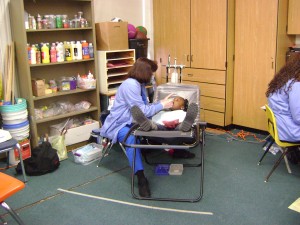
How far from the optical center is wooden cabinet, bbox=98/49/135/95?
412 centimetres

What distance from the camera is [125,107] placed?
3.12 m

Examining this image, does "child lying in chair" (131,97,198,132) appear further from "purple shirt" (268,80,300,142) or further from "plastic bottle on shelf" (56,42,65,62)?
"plastic bottle on shelf" (56,42,65,62)

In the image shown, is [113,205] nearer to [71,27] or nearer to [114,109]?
[114,109]

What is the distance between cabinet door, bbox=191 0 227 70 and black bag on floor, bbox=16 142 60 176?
7.67 feet

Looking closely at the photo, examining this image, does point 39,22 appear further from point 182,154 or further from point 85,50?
point 182,154

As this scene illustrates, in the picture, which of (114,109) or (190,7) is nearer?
(114,109)

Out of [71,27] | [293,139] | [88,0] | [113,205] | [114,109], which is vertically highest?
[88,0]

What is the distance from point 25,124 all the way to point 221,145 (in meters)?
2.22

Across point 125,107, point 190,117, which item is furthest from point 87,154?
point 190,117

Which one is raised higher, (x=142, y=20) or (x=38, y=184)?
(x=142, y=20)

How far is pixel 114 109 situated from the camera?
3184 millimetres

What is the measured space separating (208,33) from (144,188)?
7.99ft

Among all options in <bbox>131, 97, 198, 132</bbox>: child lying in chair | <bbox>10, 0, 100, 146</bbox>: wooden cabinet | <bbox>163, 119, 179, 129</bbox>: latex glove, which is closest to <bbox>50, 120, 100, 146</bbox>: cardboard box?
<bbox>10, 0, 100, 146</bbox>: wooden cabinet

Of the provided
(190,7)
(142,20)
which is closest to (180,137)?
(190,7)
